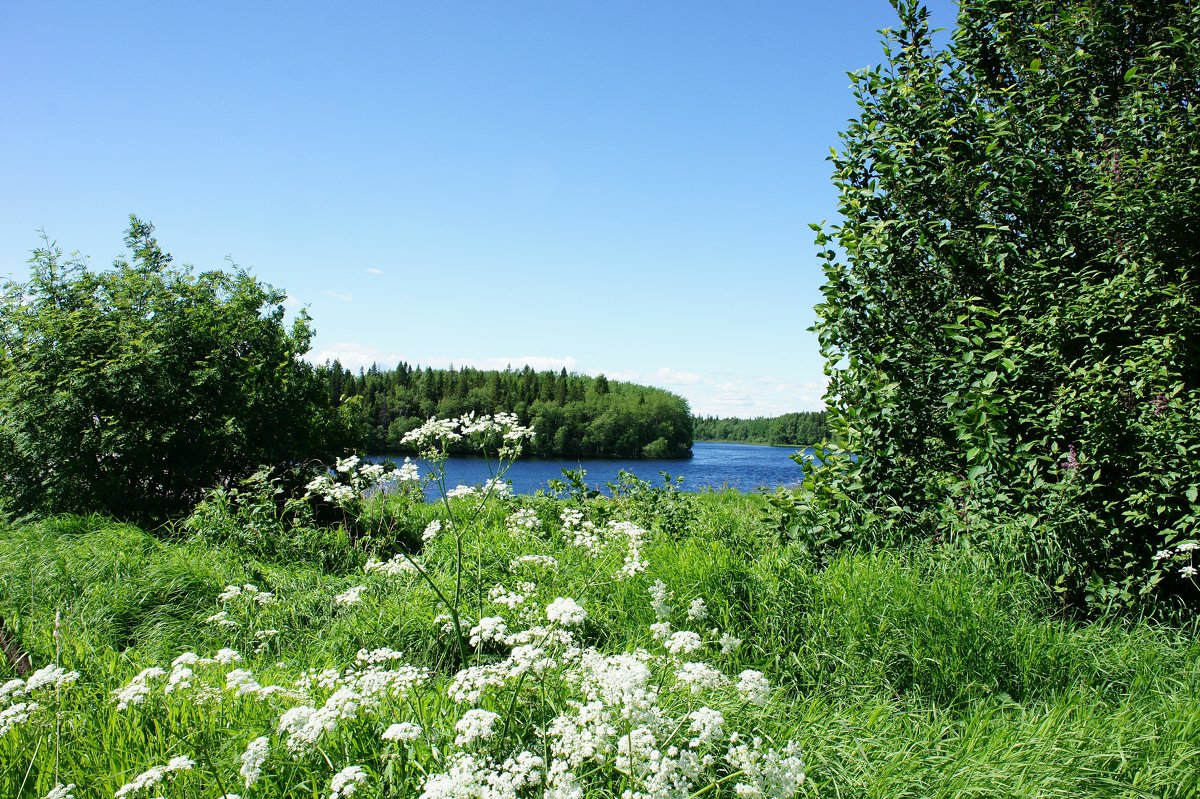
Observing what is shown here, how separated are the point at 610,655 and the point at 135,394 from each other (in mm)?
7080

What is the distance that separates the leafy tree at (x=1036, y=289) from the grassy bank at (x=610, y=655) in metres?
0.64

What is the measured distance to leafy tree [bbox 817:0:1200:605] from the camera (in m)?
4.54

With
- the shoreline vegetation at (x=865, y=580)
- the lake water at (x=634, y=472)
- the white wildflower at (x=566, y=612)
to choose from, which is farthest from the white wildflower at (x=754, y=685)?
the lake water at (x=634, y=472)

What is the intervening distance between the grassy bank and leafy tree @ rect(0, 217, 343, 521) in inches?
Result: 68.5

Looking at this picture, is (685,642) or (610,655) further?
(610,655)

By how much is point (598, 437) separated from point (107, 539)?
44.2 meters

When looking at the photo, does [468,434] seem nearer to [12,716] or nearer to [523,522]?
[523,522]

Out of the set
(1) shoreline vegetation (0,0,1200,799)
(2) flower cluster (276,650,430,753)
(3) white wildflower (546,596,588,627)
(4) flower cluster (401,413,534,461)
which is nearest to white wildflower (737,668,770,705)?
(1) shoreline vegetation (0,0,1200,799)

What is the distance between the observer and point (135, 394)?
26.8 ft

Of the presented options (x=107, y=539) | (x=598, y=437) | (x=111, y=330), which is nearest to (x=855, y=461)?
(x=107, y=539)

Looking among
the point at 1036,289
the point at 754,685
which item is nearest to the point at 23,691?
the point at 754,685

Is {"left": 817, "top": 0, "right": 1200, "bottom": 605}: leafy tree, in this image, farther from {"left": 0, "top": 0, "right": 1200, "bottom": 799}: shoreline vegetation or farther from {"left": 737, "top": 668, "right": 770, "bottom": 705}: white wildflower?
{"left": 737, "top": 668, "right": 770, "bottom": 705}: white wildflower

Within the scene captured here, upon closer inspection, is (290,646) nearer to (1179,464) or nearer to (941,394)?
(941,394)

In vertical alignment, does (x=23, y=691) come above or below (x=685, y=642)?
below
